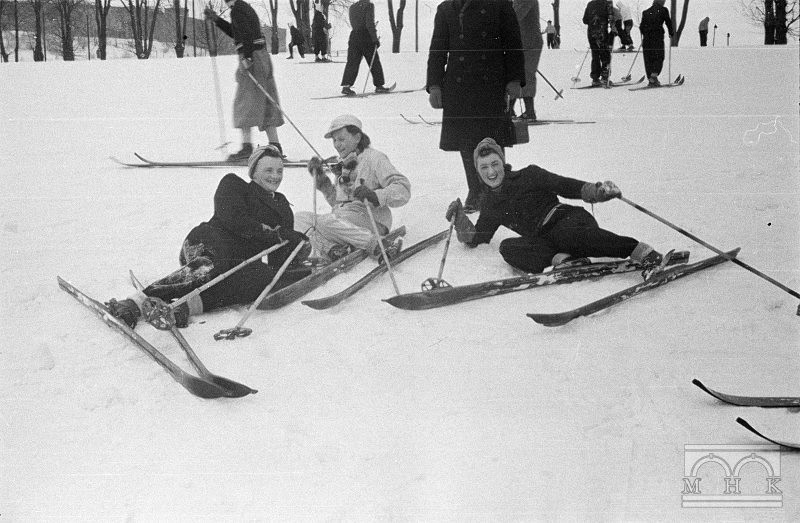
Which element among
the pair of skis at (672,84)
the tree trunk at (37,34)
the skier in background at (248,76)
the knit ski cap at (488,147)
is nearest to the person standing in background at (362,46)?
the skier in background at (248,76)

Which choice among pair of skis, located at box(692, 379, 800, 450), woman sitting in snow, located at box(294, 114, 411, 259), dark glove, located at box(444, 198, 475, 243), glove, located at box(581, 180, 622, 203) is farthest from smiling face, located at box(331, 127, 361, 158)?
pair of skis, located at box(692, 379, 800, 450)

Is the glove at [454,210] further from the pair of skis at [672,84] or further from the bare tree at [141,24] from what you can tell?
the bare tree at [141,24]

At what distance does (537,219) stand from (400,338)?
636 millimetres

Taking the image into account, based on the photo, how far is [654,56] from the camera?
211cm

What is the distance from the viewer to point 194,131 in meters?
2.21

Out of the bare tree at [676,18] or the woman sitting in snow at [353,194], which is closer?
the bare tree at [676,18]

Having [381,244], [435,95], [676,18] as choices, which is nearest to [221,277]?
[381,244]

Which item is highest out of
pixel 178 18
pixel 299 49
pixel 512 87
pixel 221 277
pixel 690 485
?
pixel 178 18

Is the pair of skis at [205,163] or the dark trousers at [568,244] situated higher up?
the pair of skis at [205,163]

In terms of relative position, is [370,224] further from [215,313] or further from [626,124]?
[626,124]

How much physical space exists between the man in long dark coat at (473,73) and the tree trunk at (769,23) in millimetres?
Answer: 682

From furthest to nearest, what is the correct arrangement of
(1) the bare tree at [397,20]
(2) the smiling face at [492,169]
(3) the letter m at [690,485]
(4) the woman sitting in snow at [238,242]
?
(2) the smiling face at [492,169] < (1) the bare tree at [397,20] < (4) the woman sitting in snow at [238,242] < (3) the letter m at [690,485]

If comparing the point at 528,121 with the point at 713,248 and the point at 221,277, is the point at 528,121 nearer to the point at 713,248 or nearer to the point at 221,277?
the point at 713,248

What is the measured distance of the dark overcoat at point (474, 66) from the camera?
2.16 metres
